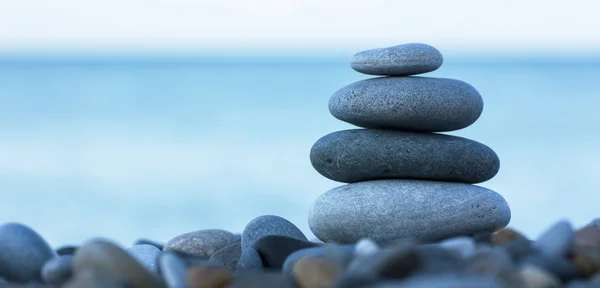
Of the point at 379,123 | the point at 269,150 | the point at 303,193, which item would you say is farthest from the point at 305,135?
the point at 379,123

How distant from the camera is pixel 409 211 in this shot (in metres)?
5.50

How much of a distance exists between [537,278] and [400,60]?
9.45 ft

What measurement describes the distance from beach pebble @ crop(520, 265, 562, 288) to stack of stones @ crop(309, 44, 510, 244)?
2380mm

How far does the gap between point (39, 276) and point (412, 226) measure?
238 centimetres

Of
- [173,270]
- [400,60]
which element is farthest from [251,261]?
[400,60]

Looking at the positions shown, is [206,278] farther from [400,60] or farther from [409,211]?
[400,60]

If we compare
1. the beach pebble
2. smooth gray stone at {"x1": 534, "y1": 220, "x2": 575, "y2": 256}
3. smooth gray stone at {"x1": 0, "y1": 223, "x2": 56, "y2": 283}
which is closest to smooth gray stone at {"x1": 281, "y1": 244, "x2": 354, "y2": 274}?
smooth gray stone at {"x1": 534, "y1": 220, "x2": 575, "y2": 256}

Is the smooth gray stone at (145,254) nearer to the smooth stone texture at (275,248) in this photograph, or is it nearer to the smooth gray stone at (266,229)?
the smooth gray stone at (266,229)

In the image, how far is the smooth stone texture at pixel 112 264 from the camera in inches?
134

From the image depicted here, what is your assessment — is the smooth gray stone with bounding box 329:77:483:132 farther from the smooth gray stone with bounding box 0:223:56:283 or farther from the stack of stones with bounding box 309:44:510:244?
the smooth gray stone with bounding box 0:223:56:283

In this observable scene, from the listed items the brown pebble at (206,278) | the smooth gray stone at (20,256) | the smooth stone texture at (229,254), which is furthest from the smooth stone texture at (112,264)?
the smooth stone texture at (229,254)

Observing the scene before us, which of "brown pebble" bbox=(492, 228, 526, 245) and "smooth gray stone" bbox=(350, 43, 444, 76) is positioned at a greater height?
"smooth gray stone" bbox=(350, 43, 444, 76)

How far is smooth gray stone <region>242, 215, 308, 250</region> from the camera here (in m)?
5.49

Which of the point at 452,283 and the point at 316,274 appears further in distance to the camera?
the point at 316,274
